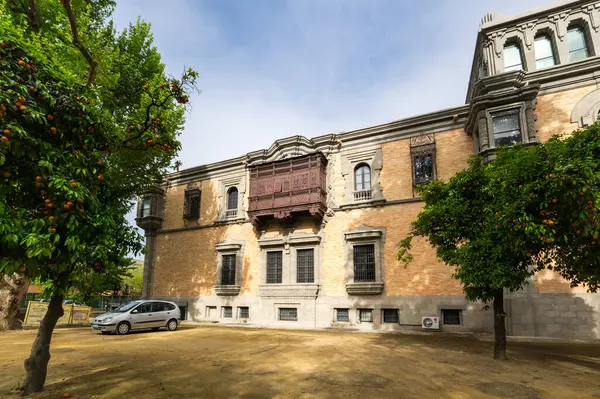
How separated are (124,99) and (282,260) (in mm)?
11644

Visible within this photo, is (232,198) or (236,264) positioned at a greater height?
(232,198)

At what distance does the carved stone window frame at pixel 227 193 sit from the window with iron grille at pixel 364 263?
308 inches

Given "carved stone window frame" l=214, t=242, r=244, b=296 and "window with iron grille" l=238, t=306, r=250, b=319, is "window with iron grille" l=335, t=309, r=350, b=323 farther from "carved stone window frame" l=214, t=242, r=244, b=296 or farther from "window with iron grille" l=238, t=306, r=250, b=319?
"carved stone window frame" l=214, t=242, r=244, b=296

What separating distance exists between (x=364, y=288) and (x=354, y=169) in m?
6.49

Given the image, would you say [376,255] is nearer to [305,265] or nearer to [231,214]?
[305,265]

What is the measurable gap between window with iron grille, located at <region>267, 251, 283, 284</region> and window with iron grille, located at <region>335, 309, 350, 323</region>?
3983mm

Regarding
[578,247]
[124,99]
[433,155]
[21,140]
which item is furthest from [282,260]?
[21,140]

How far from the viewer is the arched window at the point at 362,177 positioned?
750 inches

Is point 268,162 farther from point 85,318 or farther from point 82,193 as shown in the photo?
point 82,193

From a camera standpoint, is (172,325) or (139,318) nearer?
(139,318)

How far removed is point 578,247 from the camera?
25.0 ft

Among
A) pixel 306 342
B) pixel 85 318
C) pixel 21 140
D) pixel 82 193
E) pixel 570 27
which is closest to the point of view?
pixel 21 140

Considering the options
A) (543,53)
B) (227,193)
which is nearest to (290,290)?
(227,193)

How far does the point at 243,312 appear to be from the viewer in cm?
2077
